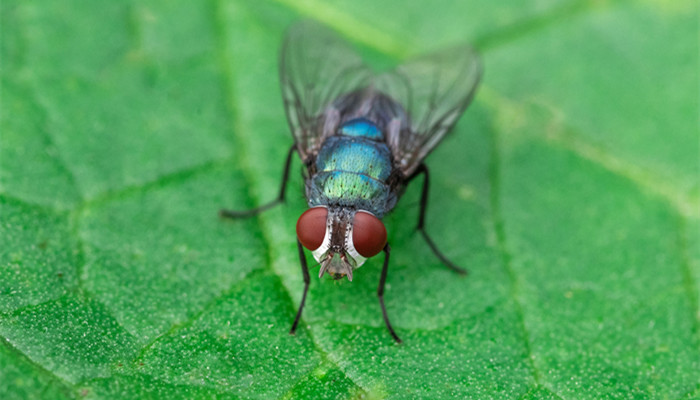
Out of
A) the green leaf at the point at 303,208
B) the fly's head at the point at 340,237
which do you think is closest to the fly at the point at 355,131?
the fly's head at the point at 340,237

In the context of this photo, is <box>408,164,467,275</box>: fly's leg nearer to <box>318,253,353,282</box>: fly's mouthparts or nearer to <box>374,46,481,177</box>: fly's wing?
<box>374,46,481,177</box>: fly's wing

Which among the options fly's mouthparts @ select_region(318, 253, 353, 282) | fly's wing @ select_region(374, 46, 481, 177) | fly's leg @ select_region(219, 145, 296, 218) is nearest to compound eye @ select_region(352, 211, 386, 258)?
fly's mouthparts @ select_region(318, 253, 353, 282)

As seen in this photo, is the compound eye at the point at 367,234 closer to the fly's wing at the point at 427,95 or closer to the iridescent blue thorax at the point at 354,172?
the iridescent blue thorax at the point at 354,172

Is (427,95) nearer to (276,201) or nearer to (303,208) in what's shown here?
(303,208)

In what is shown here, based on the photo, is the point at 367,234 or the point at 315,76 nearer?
the point at 367,234

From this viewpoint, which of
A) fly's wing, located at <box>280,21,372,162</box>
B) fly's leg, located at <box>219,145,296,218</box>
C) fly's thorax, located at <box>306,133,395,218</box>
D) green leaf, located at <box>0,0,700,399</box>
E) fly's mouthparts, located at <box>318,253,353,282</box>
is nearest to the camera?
green leaf, located at <box>0,0,700,399</box>

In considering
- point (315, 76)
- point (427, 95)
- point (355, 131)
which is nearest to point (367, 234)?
point (355, 131)

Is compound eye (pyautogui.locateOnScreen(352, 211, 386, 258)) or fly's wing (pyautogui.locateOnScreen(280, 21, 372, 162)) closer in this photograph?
compound eye (pyautogui.locateOnScreen(352, 211, 386, 258))
